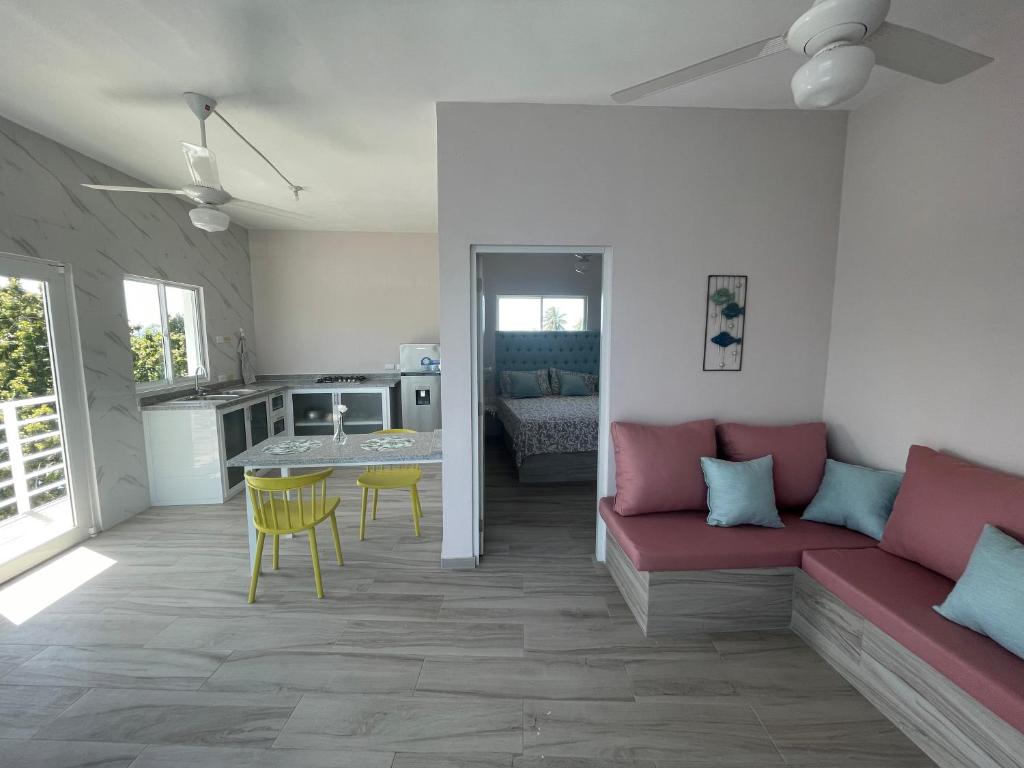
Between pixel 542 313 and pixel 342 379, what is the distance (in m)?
2.86

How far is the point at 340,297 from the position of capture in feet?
17.3

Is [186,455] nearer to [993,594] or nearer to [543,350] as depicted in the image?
[543,350]

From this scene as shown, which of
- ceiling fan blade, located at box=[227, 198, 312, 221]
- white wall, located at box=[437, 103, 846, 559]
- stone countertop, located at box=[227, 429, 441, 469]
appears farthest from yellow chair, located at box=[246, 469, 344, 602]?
ceiling fan blade, located at box=[227, 198, 312, 221]

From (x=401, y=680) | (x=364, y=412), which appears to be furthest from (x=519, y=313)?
(x=401, y=680)

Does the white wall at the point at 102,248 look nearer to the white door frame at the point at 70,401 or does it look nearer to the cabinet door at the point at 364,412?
the white door frame at the point at 70,401

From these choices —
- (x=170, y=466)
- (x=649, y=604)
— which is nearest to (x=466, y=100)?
(x=649, y=604)

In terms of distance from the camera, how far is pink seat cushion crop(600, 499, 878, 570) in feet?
6.52

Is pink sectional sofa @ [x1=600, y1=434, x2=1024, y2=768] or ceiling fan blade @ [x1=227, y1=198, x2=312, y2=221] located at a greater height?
ceiling fan blade @ [x1=227, y1=198, x2=312, y2=221]

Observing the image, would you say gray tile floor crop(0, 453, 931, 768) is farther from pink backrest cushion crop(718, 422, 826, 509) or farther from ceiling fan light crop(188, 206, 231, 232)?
ceiling fan light crop(188, 206, 231, 232)

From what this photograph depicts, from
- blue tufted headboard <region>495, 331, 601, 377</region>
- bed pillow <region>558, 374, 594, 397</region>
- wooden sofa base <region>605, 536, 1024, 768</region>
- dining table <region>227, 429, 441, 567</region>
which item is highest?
blue tufted headboard <region>495, 331, 601, 377</region>

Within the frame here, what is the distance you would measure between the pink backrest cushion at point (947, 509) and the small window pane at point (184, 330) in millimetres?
5604

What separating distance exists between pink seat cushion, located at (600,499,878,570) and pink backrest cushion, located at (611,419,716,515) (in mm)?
124

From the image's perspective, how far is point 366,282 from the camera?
5289mm

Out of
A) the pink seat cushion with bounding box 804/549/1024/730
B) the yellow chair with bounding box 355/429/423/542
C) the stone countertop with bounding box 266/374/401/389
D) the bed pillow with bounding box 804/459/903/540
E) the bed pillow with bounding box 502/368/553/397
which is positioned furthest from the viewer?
the bed pillow with bounding box 502/368/553/397
